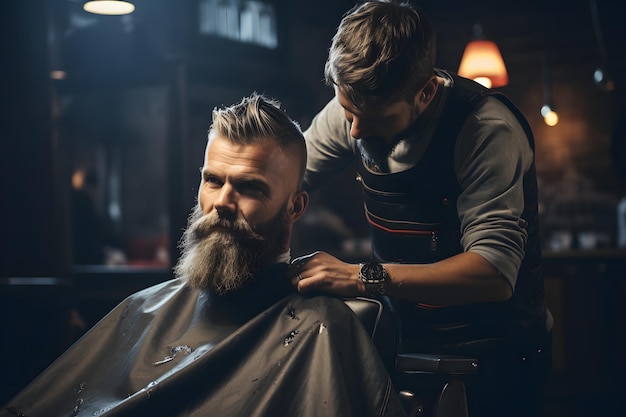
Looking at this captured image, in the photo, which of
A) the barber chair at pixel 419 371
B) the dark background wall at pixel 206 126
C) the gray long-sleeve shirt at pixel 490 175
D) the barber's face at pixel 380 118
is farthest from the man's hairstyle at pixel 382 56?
the dark background wall at pixel 206 126

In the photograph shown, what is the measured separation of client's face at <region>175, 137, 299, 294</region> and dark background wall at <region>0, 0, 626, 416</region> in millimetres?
2171

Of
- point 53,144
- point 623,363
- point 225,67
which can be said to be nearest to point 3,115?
point 53,144

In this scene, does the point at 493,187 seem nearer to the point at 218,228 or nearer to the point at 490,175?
the point at 490,175

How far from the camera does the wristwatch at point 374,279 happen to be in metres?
1.77

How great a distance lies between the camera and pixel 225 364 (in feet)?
5.65

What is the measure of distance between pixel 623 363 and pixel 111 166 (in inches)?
234

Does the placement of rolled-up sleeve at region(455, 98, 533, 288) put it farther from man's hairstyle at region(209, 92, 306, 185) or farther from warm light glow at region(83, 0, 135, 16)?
warm light glow at region(83, 0, 135, 16)

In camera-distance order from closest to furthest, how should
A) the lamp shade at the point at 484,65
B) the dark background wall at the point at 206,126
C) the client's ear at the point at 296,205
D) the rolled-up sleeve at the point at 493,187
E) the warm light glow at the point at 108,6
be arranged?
1. the rolled-up sleeve at the point at 493,187
2. the client's ear at the point at 296,205
3. the warm light glow at the point at 108,6
4. the dark background wall at the point at 206,126
5. the lamp shade at the point at 484,65

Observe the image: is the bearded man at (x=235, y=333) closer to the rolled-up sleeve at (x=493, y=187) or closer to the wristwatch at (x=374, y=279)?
the wristwatch at (x=374, y=279)

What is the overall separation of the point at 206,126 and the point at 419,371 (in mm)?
4458

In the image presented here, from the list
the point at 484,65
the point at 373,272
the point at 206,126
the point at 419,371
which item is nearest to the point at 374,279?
the point at 373,272

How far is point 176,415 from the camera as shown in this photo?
166cm

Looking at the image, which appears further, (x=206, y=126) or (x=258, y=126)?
(x=206, y=126)

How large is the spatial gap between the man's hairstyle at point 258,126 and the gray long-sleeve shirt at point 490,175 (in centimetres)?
27
